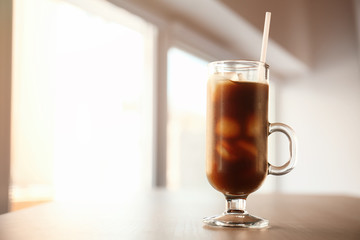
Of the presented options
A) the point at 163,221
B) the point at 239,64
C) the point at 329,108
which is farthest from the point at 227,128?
the point at 329,108

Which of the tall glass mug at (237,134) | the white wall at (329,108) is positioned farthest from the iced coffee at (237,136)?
the white wall at (329,108)

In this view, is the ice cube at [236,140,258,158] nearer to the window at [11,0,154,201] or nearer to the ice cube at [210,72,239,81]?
the ice cube at [210,72,239,81]

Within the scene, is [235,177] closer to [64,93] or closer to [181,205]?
[181,205]

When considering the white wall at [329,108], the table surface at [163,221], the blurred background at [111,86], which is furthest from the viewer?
the white wall at [329,108]

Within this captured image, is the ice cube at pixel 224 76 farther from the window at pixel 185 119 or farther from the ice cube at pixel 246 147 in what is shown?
the window at pixel 185 119

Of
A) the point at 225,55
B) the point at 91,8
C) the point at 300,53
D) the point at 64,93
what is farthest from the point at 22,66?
the point at 300,53

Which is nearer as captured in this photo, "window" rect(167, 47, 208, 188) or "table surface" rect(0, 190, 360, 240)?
"table surface" rect(0, 190, 360, 240)

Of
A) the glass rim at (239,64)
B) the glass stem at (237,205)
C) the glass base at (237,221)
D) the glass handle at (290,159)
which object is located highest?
the glass rim at (239,64)

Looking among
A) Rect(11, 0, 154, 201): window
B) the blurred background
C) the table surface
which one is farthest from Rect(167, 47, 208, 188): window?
the table surface
